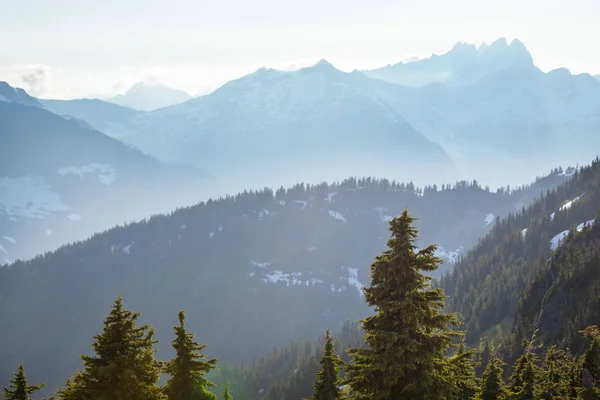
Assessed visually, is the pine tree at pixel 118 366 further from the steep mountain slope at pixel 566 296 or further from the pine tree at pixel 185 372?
the steep mountain slope at pixel 566 296

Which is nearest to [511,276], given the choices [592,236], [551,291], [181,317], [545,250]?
[545,250]

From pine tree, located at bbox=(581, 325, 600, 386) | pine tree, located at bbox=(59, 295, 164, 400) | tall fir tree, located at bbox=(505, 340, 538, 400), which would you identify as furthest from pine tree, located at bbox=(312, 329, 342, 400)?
pine tree, located at bbox=(581, 325, 600, 386)

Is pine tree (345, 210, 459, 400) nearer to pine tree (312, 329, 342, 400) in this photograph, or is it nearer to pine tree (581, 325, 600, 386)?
pine tree (581, 325, 600, 386)

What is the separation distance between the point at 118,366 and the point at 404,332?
1512 cm

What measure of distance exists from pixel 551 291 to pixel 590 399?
113 m

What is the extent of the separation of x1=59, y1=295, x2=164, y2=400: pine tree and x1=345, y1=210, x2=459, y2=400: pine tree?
37.3 ft

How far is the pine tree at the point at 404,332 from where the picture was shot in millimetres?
26719

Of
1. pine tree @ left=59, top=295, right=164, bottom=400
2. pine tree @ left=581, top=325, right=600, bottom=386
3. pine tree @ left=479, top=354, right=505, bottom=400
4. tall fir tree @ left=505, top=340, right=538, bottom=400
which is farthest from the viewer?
pine tree @ left=479, top=354, right=505, bottom=400

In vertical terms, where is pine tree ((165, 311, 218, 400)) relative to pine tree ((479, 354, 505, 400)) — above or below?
above

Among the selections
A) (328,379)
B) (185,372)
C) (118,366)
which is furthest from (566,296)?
(118,366)

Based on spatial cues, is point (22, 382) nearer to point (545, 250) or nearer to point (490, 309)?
point (490, 309)

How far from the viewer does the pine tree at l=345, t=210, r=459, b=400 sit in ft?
87.7

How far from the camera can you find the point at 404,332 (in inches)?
1057

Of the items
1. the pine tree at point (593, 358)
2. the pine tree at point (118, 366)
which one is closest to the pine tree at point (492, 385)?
the pine tree at point (593, 358)
